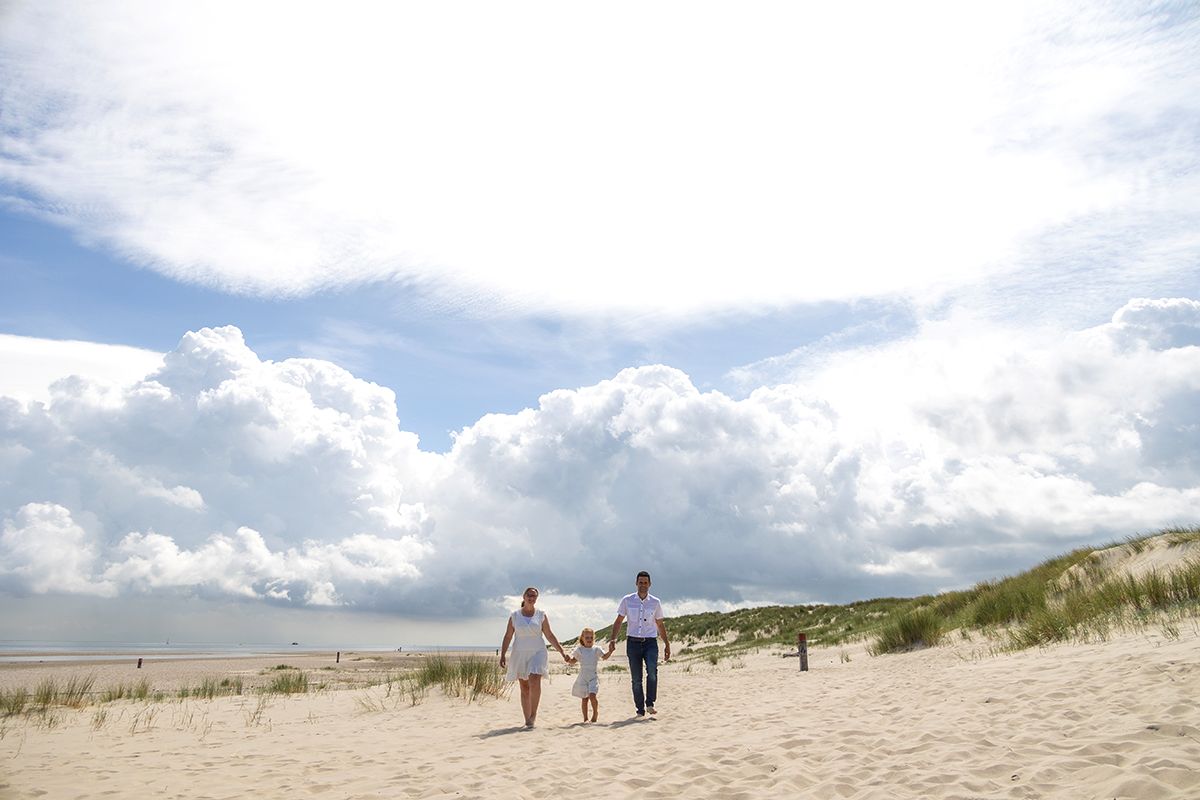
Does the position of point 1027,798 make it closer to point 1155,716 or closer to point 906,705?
point 1155,716

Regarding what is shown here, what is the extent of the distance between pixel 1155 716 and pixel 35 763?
1179 cm

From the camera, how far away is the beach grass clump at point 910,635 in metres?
19.0

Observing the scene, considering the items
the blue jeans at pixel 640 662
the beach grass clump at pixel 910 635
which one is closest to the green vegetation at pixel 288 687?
the blue jeans at pixel 640 662

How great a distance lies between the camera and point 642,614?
11211 millimetres

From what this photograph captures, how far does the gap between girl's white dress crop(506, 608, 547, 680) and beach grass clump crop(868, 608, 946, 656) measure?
12504 mm

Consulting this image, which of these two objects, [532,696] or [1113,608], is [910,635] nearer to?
[1113,608]

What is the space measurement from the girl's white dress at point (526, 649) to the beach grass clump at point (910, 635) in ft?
41.0

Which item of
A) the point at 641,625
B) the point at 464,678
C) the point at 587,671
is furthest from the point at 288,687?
the point at 641,625

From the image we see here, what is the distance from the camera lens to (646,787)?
6676 millimetres

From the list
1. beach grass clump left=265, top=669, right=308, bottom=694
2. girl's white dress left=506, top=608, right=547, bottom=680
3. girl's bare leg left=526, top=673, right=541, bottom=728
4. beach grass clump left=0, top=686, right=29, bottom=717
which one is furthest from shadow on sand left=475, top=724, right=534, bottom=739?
beach grass clump left=265, top=669, right=308, bottom=694

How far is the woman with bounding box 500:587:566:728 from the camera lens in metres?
10.6

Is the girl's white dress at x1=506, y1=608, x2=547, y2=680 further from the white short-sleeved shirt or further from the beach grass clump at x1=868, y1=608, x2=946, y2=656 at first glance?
the beach grass clump at x1=868, y1=608, x2=946, y2=656

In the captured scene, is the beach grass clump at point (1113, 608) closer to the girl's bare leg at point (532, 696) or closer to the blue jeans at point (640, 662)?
the blue jeans at point (640, 662)

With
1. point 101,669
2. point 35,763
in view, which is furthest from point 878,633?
point 101,669
